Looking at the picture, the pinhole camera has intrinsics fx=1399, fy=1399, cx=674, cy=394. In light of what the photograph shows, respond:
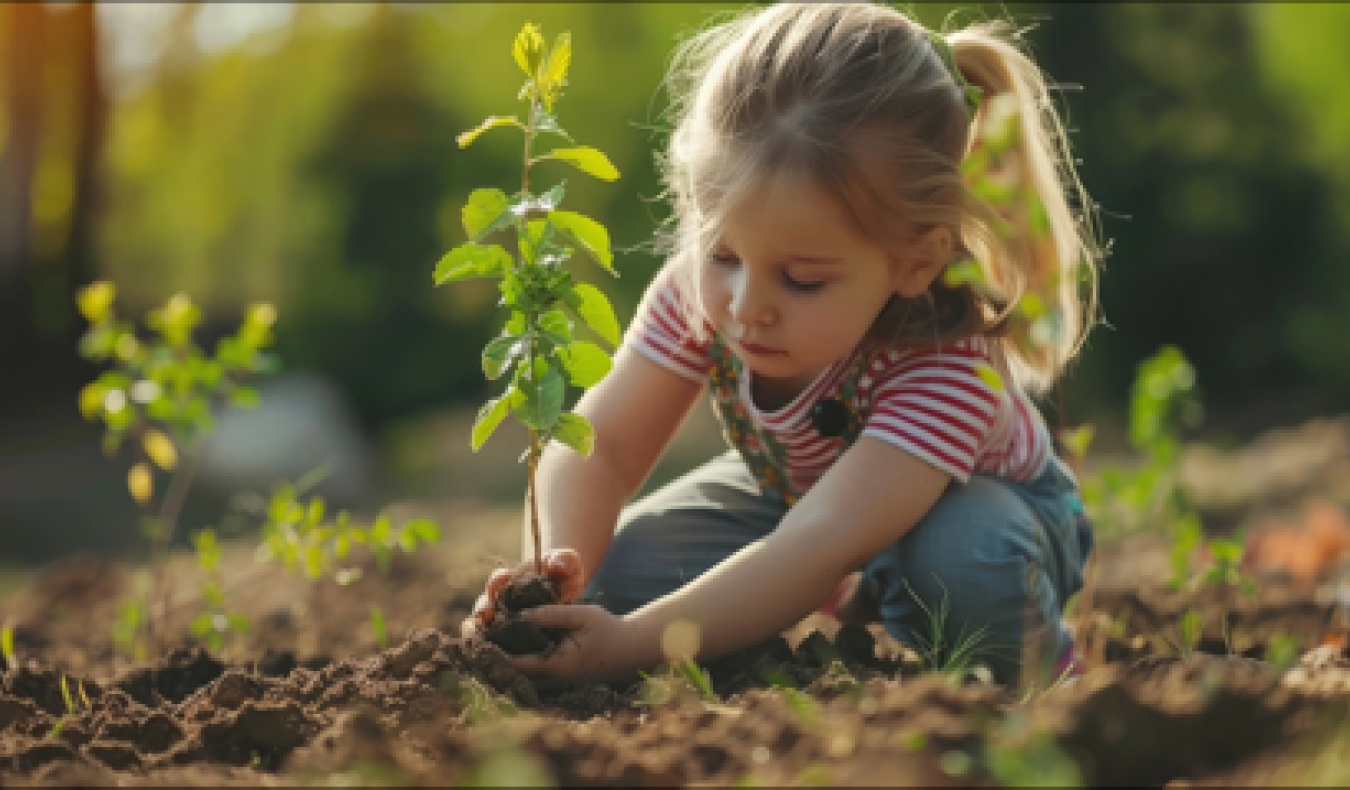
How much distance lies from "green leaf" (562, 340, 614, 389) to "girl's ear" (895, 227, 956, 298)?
0.62 m

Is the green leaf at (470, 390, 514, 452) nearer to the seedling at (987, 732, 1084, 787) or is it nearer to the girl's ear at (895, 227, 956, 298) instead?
the girl's ear at (895, 227, 956, 298)

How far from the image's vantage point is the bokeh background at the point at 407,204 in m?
8.20

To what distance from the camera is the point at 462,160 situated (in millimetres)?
9492

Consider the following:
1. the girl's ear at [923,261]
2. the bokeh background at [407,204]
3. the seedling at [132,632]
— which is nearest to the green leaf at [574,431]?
the girl's ear at [923,261]

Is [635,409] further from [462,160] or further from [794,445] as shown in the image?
[462,160]

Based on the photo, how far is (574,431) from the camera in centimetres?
206

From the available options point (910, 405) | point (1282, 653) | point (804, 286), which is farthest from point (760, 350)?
point (1282, 653)

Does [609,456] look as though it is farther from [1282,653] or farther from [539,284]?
[1282,653]

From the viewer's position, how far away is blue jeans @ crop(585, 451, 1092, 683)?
2.48 meters

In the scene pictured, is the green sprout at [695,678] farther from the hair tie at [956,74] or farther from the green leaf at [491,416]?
the hair tie at [956,74]

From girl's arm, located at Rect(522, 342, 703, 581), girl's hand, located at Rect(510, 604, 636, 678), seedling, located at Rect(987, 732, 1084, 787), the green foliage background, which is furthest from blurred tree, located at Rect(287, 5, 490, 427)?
seedling, located at Rect(987, 732, 1084, 787)

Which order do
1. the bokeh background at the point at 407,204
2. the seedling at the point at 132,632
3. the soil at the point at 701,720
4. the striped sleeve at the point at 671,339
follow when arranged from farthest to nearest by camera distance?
the bokeh background at the point at 407,204
the seedling at the point at 132,632
the striped sleeve at the point at 671,339
the soil at the point at 701,720

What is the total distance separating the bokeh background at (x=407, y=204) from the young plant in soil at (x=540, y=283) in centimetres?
614

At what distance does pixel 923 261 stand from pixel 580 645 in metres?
0.88
